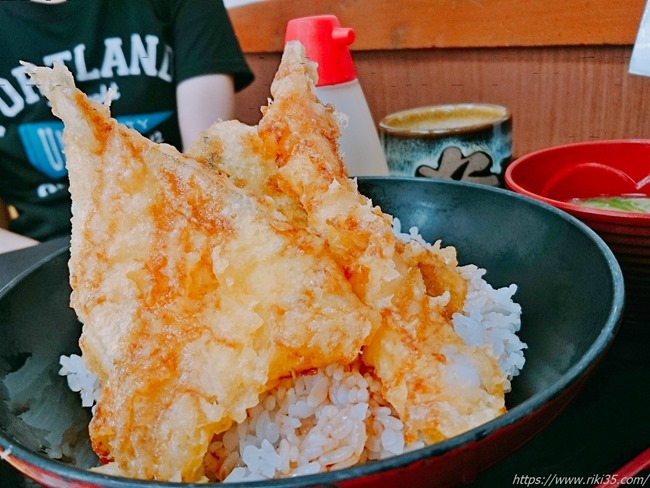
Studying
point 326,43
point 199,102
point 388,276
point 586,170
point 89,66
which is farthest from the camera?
point 199,102

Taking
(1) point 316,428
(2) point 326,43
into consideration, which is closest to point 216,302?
(1) point 316,428

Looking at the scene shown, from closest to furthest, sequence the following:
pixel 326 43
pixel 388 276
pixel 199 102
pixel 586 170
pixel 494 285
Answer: pixel 388 276
pixel 494 285
pixel 586 170
pixel 326 43
pixel 199 102

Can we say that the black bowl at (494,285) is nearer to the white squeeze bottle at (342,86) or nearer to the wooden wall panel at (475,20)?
the white squeeze bottle at (342,86)

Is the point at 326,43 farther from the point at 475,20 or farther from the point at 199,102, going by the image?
the point at 199,102

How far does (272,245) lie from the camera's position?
2.53 feet

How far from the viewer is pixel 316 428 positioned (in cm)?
79

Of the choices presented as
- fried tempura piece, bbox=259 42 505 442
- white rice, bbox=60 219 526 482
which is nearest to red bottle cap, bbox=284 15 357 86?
fried tempura piece, bbox=259 42 505 442

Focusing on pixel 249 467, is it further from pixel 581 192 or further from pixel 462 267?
pixel 581 192

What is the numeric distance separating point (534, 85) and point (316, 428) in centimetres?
169

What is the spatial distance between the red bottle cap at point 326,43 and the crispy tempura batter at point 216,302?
658 mm

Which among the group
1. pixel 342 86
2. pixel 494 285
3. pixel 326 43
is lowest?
pixel 494 285

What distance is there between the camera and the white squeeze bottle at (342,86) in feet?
4.82

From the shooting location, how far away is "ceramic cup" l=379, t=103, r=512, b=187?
1.36 meters

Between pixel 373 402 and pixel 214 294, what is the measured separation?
0.28m
